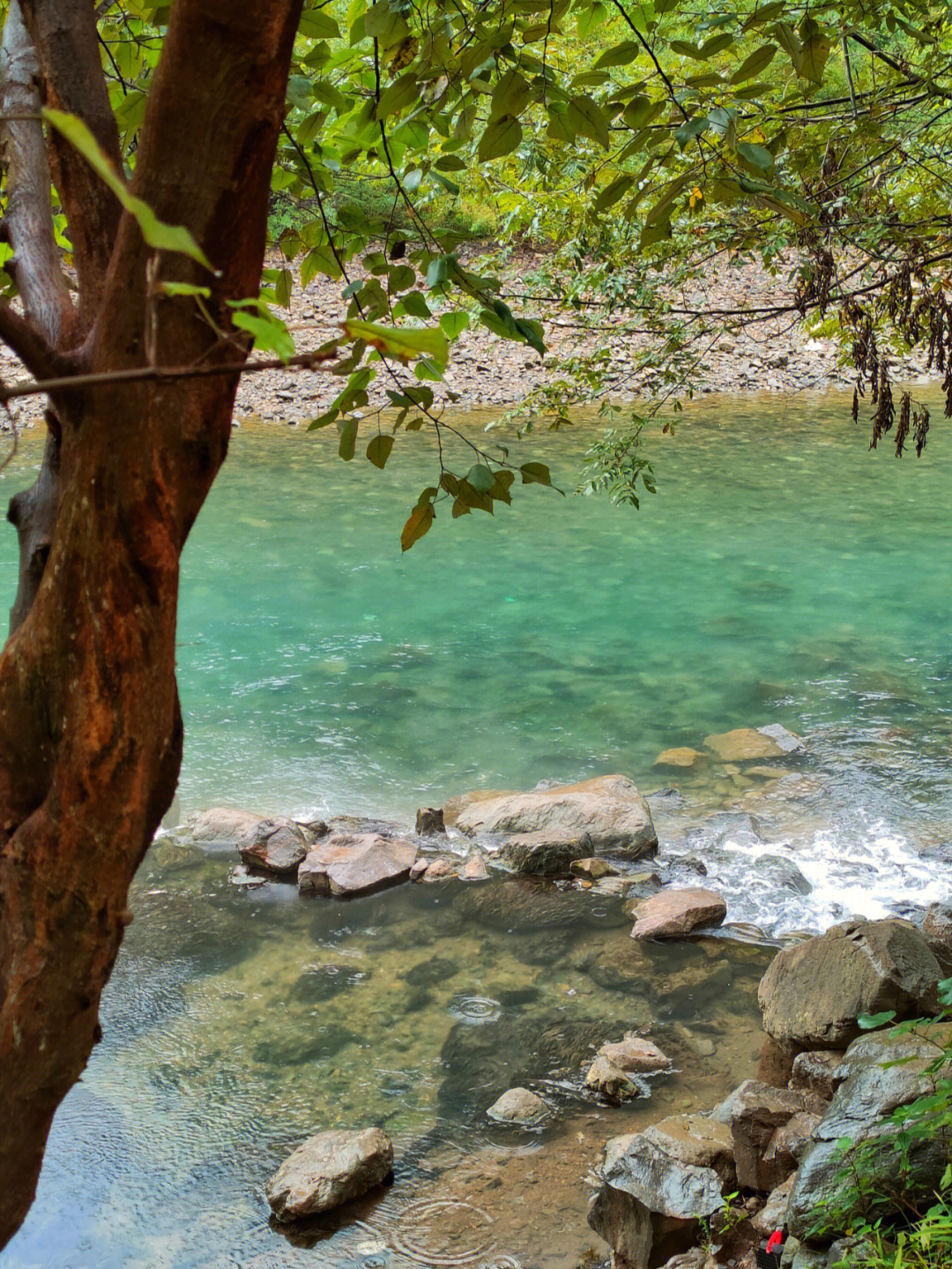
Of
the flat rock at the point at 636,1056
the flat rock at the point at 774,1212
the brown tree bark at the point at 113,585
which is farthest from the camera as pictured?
the flat rock at the point at 636,1056

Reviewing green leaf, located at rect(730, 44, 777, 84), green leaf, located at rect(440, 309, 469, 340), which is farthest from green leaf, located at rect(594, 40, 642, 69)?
green leaf, located at rect(440, 309, 469, 340)

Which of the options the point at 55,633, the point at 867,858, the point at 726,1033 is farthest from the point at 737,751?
the point at 55,633

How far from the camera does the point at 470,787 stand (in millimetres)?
6402

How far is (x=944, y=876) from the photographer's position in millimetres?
5172

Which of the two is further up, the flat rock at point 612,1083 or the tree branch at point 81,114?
the tree branch at point 81,114

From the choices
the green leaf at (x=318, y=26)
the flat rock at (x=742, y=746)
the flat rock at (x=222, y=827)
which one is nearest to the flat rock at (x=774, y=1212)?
the green leaf at (x=318, y=26)

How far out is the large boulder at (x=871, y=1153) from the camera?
2465 mm

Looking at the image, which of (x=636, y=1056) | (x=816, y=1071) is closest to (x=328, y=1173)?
(x=636, y=1056)

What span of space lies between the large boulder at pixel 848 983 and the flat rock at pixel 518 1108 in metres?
0.83

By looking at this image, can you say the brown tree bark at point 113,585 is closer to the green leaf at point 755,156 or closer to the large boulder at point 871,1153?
the green leaf at point 755,156

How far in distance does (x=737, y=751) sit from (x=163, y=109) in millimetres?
6009

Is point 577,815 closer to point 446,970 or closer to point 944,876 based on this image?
point 446,970

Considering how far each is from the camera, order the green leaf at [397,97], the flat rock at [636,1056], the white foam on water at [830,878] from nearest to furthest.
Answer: the green leaf at [397,97] → the flat rock at [636,1056] → the white foam on water at [830,878]

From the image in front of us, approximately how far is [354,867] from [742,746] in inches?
106
